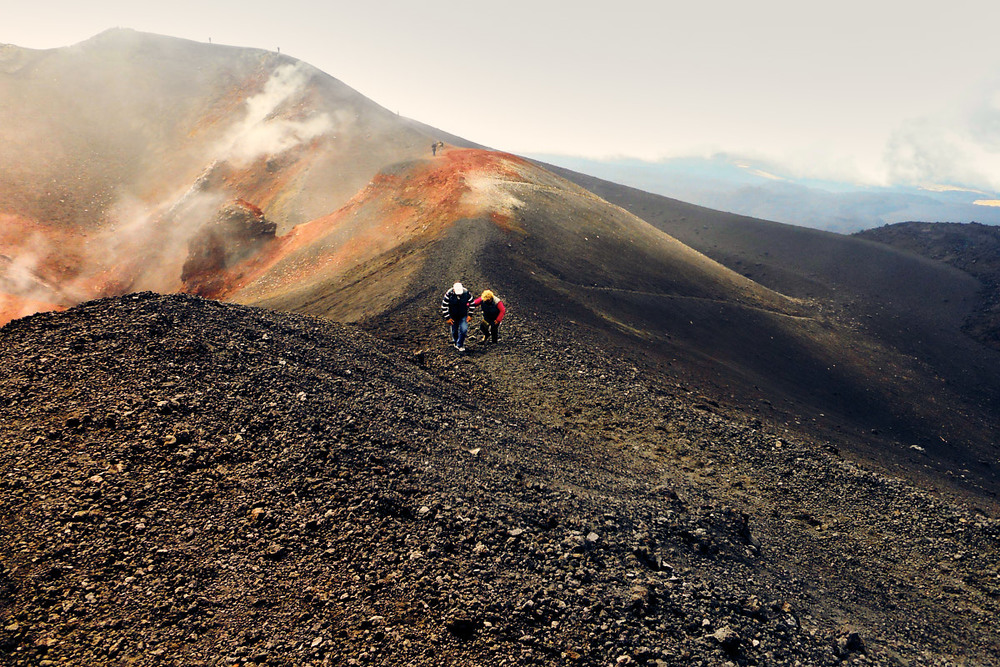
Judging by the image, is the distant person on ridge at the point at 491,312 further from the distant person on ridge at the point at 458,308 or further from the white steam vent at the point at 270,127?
the white steam vent at the point at 270,127

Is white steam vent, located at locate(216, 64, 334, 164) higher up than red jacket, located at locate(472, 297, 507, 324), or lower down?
higher up

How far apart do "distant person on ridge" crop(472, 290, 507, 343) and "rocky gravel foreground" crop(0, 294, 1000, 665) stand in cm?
Answer: 344

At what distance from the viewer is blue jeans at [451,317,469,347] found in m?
15.2

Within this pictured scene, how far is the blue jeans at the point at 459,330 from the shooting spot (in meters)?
15.2

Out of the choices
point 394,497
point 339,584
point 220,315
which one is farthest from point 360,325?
point 339,584

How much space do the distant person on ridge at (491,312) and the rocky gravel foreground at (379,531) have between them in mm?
3439

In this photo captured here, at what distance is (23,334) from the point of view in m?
9.61

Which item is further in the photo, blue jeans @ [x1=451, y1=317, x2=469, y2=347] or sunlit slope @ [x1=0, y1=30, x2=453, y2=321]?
sunlit slope @ [x1=0, y1=30, x2=453, y2=321]

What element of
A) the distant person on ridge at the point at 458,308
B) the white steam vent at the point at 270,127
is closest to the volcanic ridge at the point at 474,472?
the distant person on ridge at the point at 458,308

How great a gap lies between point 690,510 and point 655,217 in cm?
7073

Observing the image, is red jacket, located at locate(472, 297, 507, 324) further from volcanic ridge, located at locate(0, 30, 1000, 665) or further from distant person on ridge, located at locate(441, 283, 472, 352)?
volcanic ridge, located at locate(0, 30, 1000, 665)

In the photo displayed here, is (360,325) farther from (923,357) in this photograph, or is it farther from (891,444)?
(923,357)

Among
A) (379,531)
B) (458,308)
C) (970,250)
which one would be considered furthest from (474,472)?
(970,250)

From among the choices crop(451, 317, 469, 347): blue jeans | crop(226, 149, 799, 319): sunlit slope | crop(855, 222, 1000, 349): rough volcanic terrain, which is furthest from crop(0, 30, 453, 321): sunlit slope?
crop(855, 222, 1000, 349): rough volcanic terrain
